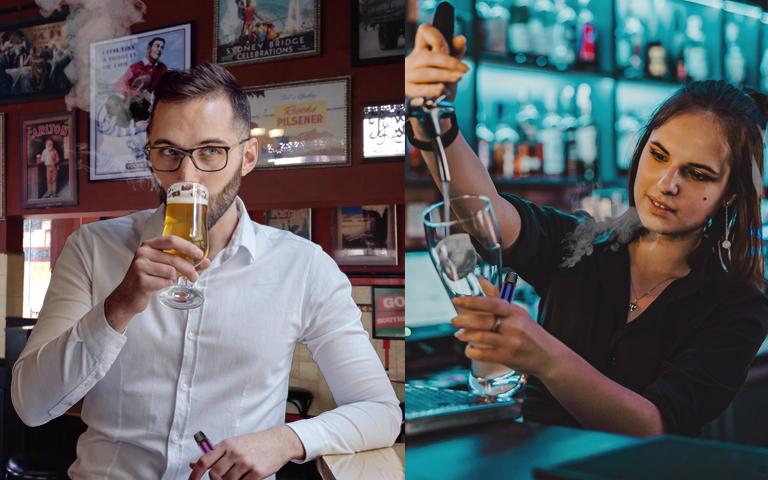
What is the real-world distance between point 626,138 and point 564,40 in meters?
0.20

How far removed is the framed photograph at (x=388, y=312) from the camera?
13.5 ft

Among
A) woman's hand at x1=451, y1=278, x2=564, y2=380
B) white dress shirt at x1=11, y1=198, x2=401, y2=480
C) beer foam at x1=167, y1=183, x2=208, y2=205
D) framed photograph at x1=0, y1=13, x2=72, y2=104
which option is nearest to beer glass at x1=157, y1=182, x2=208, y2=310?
beer foam at x1=167, y1=183, x2=208, y2=205

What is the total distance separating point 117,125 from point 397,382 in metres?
2.54

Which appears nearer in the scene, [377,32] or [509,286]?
[509,286]

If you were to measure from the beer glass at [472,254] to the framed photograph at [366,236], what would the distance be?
A: 10.3 feet

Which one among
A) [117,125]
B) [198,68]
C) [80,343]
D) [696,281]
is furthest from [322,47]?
[696,281]

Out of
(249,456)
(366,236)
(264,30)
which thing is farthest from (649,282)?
(366,236)

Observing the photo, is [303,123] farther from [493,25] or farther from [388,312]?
[493,25]

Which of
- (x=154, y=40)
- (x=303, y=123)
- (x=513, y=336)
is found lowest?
(x=513, y=336)

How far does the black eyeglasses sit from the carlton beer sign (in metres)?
2.81

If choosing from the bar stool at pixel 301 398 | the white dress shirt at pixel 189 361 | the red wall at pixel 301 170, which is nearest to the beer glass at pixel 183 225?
the white dress shirt at pixel 189 361

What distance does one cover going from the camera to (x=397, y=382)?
3.96m

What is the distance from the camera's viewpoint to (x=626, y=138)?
38.3 inches

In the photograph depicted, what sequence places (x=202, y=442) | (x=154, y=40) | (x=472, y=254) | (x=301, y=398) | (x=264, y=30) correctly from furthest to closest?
(x=301, y=398), (x=154, y=40), (x=264, y=30), (x=202, y=442), (x=472, y=254)
